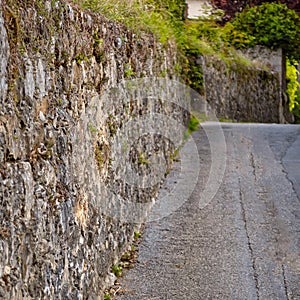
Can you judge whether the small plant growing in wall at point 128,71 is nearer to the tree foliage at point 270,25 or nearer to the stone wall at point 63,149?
the stone wall at point 63,149

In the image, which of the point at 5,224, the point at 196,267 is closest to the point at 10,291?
the point at 5,224

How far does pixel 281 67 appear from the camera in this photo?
21.5 m

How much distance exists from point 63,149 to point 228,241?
11.2 ft

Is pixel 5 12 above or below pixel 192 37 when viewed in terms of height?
below

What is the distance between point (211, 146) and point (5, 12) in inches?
358

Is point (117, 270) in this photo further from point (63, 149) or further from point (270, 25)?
point (270, 25)

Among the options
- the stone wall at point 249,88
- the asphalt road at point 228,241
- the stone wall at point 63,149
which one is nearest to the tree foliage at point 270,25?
the stone wall at point 249,88

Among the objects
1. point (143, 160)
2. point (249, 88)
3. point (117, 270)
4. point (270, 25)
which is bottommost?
point (117, 270)

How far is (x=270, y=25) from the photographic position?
67.0 ft

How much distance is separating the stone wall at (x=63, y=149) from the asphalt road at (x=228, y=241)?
480mm

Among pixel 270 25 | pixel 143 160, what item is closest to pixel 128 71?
pixel 143 160

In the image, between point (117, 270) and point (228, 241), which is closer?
point (117, 270)

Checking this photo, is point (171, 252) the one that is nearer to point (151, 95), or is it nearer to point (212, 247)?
point (212, 247)

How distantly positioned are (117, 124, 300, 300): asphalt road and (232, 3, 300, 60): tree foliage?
10.9 m
